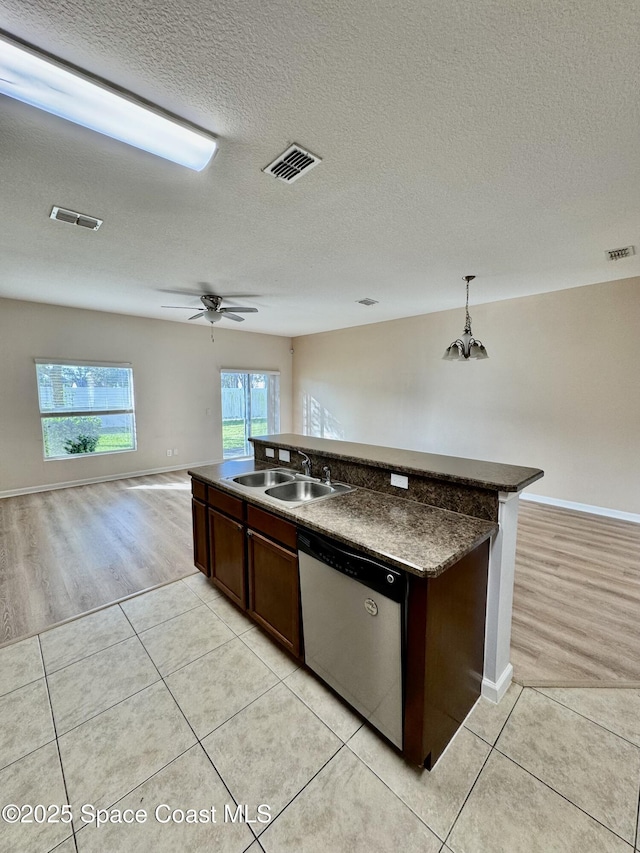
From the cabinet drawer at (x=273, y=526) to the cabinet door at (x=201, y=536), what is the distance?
0.66 m

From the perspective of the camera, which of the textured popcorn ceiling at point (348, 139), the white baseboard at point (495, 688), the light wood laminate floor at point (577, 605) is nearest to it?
the textured popcorn ceiling at point (348, 139)

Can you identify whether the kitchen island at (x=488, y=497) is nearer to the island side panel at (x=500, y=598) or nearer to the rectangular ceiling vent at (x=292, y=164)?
the island side panel at (x=500, y=598)

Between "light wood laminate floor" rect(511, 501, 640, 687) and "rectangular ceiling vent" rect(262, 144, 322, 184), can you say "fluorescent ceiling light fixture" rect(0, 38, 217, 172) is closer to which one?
"rectangular ceiling vent" rect(262, 144, 322, 184)

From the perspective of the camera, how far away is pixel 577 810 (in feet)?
4.13

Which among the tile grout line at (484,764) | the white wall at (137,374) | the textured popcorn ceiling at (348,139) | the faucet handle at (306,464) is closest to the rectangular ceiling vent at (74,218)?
the textured popcorn ceiling at (348,139)

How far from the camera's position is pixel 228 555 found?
7.65ft

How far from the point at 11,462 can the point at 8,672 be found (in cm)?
401

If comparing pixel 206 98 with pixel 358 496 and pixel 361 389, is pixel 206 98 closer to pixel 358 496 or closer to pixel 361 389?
pixel 358 496

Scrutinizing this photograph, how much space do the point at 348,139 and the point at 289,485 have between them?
1.97 m

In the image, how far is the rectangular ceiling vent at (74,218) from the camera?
7.54 feet

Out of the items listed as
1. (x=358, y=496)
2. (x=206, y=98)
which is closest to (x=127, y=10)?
(x=206, y=98)

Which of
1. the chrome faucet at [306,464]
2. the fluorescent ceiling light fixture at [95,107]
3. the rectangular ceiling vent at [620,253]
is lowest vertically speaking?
the chrome faucet at [306,464]

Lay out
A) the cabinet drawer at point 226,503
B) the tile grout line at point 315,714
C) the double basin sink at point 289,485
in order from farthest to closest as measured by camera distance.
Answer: the double basin sink at point 289,485 < the cabinet drawer at point 226,503 < the tile grout line at point 315,714

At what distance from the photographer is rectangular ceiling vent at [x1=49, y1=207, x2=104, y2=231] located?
230cm
